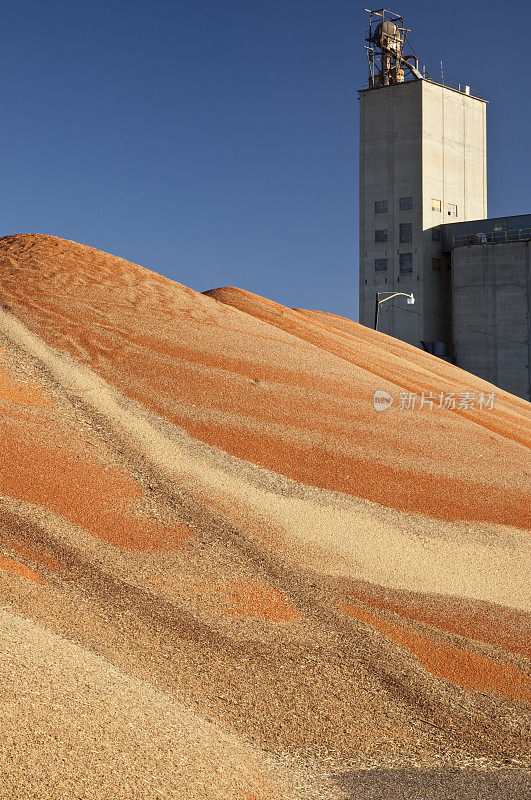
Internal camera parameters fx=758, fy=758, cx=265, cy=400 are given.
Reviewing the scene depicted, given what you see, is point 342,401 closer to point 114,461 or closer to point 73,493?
point 114,461

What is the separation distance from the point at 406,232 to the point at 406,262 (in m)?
2.81

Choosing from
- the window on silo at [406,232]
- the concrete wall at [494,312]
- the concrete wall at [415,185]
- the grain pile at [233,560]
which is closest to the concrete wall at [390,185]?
the concrete wall at [415,185]

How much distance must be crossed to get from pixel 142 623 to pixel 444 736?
4928 mm

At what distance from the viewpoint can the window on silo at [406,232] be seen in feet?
231

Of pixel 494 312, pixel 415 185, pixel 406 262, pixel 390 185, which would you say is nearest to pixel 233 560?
pixel 494 312

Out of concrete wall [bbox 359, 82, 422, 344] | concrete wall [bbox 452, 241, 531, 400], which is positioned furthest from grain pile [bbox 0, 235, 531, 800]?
concrete wall [bbox 359, 82, 422, 344]

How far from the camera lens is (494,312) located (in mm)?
67938

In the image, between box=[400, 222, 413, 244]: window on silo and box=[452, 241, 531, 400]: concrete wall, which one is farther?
box=[400, 222, 413, 244]: window on silo

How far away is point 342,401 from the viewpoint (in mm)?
22531

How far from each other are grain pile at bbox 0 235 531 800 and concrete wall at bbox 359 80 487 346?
146 ft

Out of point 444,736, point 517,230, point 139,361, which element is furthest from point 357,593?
point 517,230

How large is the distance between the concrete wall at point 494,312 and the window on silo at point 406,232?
4438 millimetres

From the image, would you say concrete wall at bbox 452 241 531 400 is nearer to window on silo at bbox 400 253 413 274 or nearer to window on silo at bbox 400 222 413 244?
window on silo at bbox 400 253 413 274

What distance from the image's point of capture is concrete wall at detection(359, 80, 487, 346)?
2756 inches
